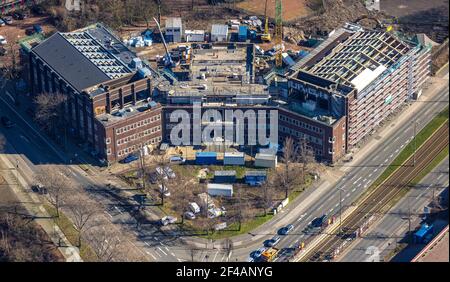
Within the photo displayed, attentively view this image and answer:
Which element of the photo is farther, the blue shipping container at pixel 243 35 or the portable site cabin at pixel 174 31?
the blue shipping container at pixel 243 35

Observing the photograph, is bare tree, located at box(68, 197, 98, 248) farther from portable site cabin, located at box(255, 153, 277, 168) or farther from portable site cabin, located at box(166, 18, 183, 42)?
portable site cabin, located at box(166, 18, 183, 42)

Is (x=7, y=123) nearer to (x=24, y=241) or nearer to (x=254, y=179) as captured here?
(x=24, y=241)

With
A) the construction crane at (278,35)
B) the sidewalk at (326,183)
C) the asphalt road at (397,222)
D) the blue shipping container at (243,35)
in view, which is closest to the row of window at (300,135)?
the sidewalk at (326,183)

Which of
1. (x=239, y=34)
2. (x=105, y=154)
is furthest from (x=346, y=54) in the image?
(x=105, y=154)

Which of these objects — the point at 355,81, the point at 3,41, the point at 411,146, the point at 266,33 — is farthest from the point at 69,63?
the point at 411,146

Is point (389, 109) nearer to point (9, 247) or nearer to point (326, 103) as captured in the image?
point (326, 103)

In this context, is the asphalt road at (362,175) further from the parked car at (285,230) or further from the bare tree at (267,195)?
the bare tree at (267,195)
